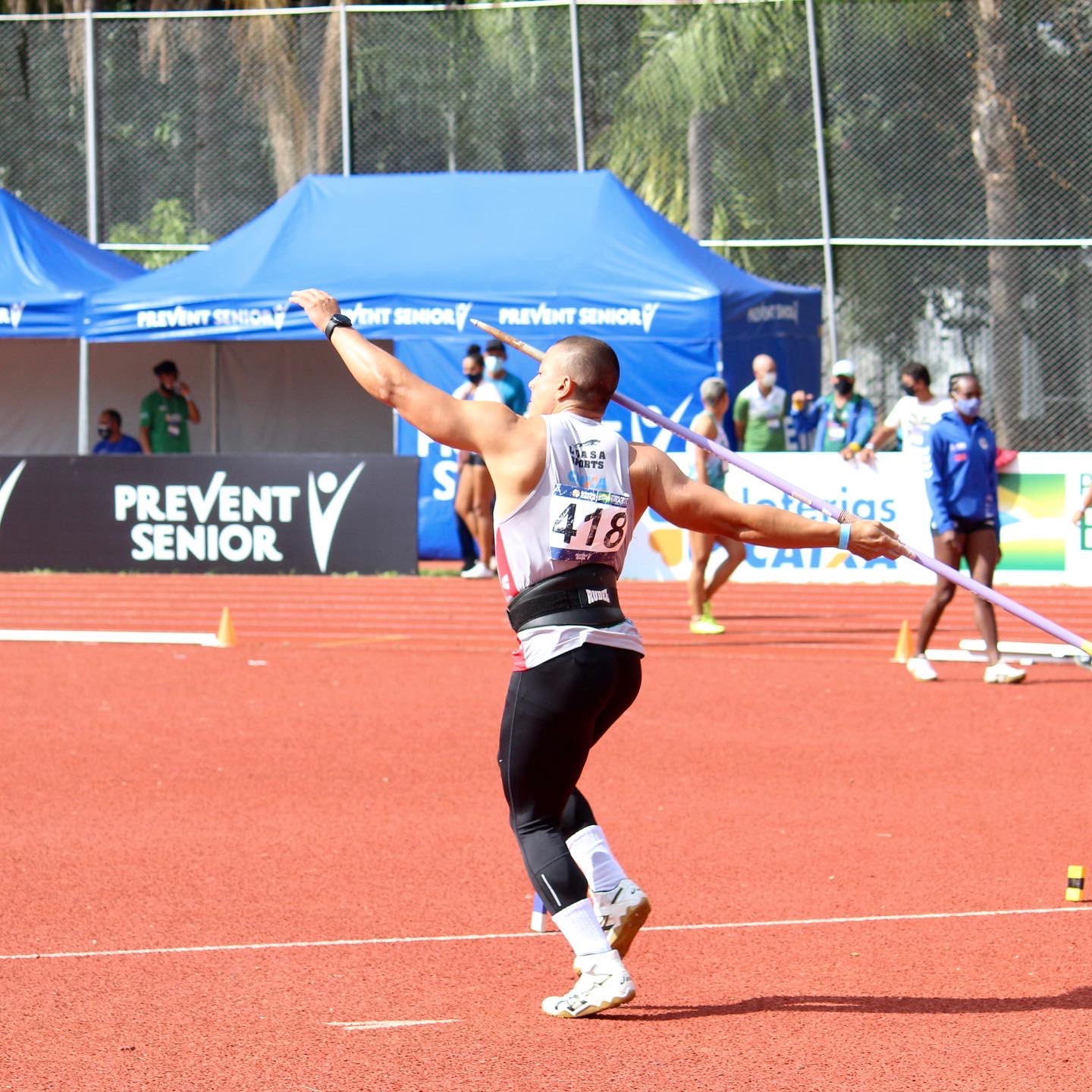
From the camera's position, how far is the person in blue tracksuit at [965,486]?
38.1 feet

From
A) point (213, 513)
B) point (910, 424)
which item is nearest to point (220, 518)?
point (213, 513)

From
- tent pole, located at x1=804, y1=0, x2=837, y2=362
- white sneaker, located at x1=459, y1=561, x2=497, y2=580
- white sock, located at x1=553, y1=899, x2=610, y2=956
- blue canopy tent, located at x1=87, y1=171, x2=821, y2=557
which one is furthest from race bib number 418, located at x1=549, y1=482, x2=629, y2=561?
tent pole, located at x1=804, y1=0, x2=837, y2=362

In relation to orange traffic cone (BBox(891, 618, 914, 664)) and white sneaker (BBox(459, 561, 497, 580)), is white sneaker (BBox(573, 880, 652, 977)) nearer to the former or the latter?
orange traffic cone (BBox(891, 618, 914, 664))

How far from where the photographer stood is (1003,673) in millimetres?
12227

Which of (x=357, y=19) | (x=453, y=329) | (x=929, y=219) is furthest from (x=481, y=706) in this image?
(x=357, y=19)

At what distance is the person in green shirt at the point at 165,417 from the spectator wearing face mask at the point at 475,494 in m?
4.54

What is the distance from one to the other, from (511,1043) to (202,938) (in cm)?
156

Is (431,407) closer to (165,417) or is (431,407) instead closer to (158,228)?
(165,417)

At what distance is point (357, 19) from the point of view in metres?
27.9

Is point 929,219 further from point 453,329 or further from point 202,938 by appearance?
point 202,938

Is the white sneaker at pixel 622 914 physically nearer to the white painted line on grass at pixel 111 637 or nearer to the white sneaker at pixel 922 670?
the white sneaker at pixel 922 670

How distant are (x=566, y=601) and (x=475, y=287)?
16198 millimetres

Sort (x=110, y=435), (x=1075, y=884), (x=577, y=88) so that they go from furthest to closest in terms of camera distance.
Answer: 1. (x=577, y=88)
2. (x=110, y=435)
3. (x=1075, y=884)

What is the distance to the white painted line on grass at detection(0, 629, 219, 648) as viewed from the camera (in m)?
14.4
